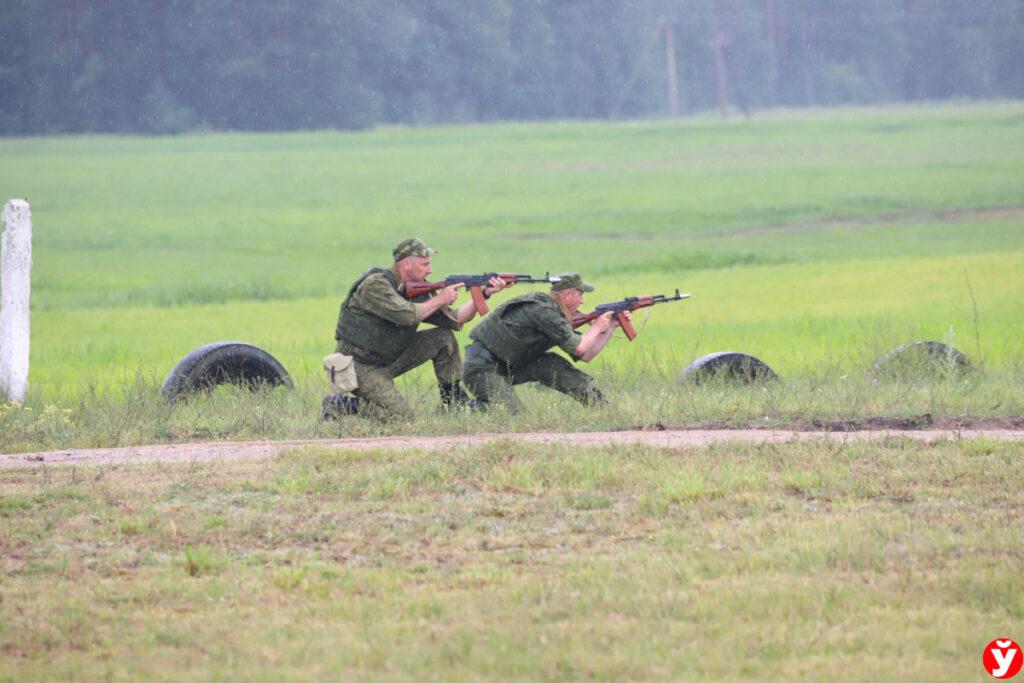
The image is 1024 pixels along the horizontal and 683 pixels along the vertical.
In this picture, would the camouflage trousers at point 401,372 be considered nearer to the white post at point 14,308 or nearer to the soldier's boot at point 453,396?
the soldier's boot at point 453,396

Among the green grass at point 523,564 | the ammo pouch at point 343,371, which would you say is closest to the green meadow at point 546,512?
the green grass at point 523,564

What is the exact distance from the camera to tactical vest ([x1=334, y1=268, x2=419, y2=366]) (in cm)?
1093

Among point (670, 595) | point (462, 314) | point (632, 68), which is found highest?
point (632, 68)

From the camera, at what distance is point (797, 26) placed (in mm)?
67438

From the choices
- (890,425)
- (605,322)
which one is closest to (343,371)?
(605,322)

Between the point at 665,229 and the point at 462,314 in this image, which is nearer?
the point at 462,314

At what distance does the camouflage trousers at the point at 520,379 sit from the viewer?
11.1 m

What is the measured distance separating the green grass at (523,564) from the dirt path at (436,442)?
1.28 ft

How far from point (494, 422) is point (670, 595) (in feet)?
14.0

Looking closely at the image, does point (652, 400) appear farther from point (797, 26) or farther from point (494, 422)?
point (797, 26)

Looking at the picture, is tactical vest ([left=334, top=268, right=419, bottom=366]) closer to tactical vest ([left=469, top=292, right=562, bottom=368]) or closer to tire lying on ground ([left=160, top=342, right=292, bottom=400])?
tactical vest ([left=469, top=292, right=562, bottom=368])

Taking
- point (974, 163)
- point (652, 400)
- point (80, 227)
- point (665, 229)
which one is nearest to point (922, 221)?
point (665, 229)

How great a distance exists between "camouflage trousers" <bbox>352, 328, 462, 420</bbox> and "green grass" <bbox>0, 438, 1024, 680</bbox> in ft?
6.29

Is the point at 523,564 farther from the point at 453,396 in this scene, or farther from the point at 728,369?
the point at 728,369
